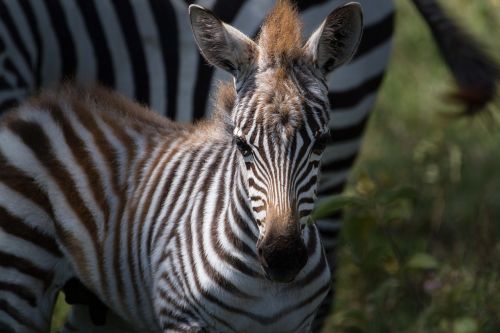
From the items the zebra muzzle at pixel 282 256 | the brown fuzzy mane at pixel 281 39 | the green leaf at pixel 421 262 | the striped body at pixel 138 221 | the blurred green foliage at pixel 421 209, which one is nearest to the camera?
the zebra muzzle at pixel 282 256

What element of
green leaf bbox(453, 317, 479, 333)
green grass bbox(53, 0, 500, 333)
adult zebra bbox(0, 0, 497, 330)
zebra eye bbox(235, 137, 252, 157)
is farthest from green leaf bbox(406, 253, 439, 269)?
zebra eye bbox(235, 137, 252, 157)

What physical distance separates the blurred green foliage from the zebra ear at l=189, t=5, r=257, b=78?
36.7 inches

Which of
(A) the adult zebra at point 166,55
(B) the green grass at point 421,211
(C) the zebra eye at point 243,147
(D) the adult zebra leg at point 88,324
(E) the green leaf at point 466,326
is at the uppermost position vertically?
(C) the zebra eye at point 243,147

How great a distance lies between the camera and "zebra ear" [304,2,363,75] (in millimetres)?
4895

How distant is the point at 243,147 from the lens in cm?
478

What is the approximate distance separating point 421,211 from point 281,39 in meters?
4.27

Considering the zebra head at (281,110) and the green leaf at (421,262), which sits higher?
the zebra head at (281,110)

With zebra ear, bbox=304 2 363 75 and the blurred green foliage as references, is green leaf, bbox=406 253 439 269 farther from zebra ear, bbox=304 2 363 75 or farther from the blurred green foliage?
zebra ear, bbox=304 2 363 75

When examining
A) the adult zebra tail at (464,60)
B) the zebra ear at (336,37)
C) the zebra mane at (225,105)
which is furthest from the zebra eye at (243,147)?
the adult zebra tail at (464,60)

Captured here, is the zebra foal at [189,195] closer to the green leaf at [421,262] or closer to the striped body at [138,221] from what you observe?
the striped body at [138,221]

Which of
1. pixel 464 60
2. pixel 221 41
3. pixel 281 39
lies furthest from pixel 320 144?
pixel 464 60

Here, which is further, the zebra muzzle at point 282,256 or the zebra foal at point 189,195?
the zebra foal at point 189,195

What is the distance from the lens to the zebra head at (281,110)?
463 centimetres

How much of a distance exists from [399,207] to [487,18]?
4.47 m
